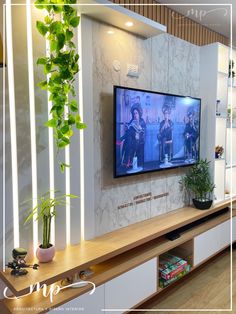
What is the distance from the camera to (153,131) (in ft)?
8.14

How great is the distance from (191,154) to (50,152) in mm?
1672

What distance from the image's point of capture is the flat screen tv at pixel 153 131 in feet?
7.25

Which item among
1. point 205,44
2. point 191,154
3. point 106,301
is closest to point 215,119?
point 191,154

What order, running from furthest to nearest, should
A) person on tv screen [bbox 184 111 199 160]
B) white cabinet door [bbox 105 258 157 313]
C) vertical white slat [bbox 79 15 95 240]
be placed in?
person on tv screen [bbox 184 111 199 160] → vertical white slat [bbox 79 15 95 240] → white cabinet door [bbox 105 258 157 313]

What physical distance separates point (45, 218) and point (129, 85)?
4.47 feet

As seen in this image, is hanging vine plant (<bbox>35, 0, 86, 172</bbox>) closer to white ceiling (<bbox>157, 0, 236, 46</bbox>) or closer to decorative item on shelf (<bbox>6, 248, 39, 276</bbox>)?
decorative item on shelf (<bbox>6, 248, 39, 276</bbox>)

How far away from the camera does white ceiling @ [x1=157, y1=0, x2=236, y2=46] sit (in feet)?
8.51

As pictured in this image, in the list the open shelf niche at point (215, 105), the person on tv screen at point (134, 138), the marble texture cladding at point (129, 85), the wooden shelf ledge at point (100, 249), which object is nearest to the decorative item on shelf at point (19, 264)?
the wooden shelf ledge at point (100, 249)

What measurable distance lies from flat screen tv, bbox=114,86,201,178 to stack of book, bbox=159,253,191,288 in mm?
892

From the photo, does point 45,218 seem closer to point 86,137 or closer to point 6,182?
point 6,182

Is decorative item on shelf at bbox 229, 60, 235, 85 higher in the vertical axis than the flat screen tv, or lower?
higher

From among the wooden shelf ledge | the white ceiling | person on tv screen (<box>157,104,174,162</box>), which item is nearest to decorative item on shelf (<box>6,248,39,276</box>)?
the wooden shelf ledge

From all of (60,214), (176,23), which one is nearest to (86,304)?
(60,214)

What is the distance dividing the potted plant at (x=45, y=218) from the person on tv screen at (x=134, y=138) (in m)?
0.64
